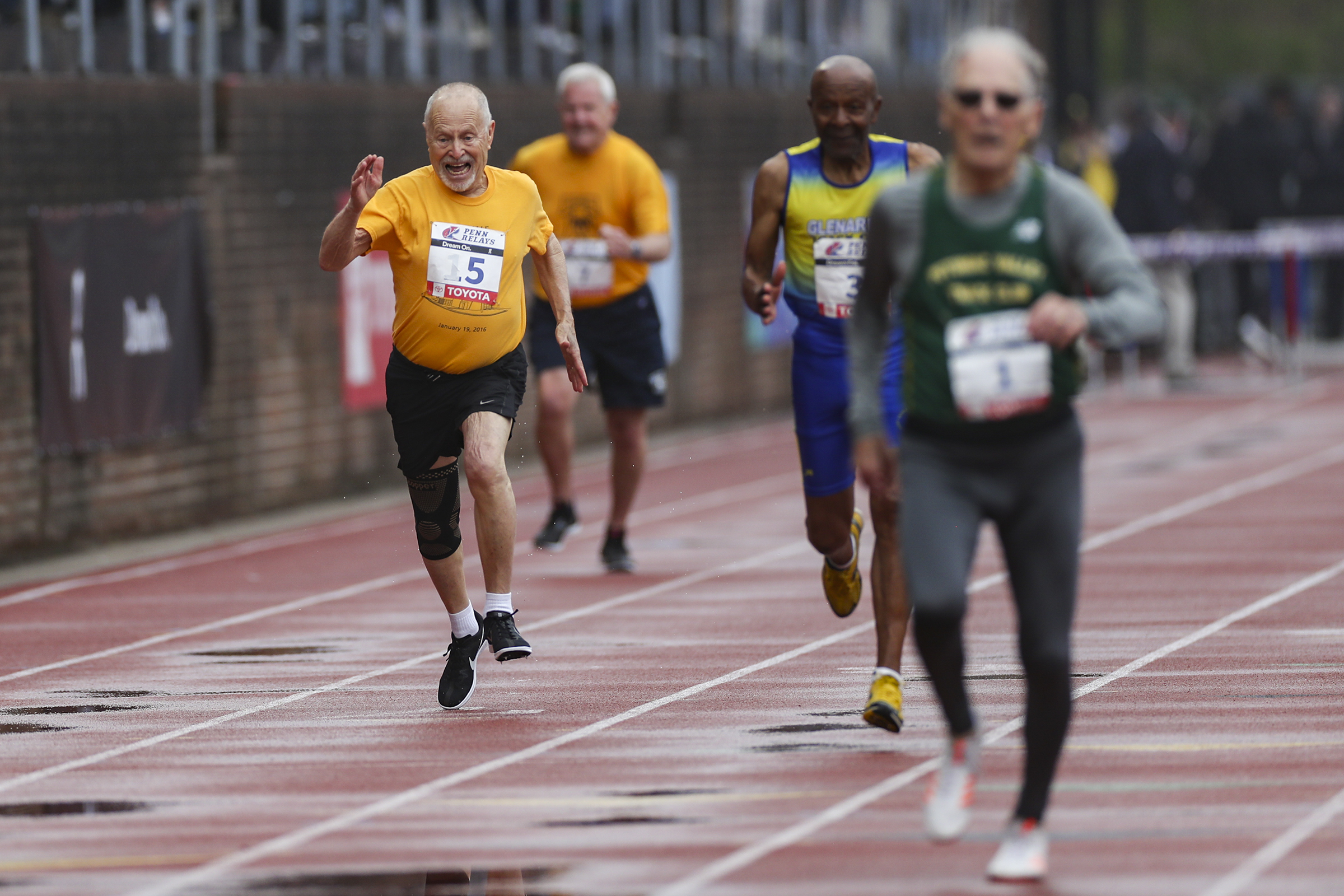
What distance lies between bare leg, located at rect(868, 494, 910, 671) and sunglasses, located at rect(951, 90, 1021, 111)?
2.13m

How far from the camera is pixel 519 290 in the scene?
8.85 metres

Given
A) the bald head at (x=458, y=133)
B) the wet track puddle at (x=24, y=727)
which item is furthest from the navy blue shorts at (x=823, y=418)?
the wet track puddle at (x=24, y=727)

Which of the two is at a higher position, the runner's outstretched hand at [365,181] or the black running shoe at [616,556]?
the runner's outstretched hand at [365,181]

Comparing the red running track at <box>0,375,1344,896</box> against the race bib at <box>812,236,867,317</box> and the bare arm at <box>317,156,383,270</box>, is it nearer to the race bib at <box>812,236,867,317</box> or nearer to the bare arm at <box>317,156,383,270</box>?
the race bib at <box>812,236,867,317</box>

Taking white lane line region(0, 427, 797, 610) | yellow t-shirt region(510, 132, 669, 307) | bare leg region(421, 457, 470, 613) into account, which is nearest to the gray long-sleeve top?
bare leg region(421, 457, 470, 613)

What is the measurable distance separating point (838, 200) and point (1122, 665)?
2.06 metres

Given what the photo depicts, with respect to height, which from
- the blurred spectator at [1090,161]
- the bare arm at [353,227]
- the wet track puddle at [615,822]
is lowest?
the wet track puddle at [615,822]

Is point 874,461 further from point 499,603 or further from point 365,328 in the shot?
point 365,328

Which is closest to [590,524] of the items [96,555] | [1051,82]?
[96,555]

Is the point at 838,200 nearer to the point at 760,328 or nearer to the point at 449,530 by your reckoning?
the point at 449,530

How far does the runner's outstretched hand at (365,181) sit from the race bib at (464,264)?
18.9 inches

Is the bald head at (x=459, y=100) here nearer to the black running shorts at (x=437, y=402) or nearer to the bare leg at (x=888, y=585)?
the black running shorts at (x=437, y=402)

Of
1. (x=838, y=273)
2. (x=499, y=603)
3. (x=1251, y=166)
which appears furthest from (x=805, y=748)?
(x=1251, y=166)

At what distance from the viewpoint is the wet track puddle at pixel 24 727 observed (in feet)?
28.2
